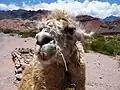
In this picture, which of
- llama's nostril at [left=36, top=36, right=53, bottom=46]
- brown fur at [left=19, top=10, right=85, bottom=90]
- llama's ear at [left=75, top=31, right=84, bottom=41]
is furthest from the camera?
llama's ear at [left=75, top=31, right=84, bottom=41]

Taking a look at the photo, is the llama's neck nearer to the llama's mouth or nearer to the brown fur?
the brown fur

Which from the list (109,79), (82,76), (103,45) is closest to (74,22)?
(82,76)

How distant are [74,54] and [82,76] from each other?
0.38 meters

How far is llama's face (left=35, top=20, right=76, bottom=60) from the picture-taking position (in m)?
4.69

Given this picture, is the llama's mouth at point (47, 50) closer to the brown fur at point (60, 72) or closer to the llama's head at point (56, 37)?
the llama's head at point (56, 37)

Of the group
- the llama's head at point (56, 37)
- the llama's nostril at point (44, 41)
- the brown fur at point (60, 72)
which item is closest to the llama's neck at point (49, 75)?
the brown fur at point (60, 72)

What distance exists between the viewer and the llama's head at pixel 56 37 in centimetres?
470

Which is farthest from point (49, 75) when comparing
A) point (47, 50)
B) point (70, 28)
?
point (70, 28)

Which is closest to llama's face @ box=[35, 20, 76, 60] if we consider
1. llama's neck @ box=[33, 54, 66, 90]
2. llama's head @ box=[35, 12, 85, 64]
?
llama's head @ box=[35, 12, 85, 64]

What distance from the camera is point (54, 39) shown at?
4871mm

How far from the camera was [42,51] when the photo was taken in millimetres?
4668

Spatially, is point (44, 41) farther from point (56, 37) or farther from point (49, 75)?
point (49, 75)

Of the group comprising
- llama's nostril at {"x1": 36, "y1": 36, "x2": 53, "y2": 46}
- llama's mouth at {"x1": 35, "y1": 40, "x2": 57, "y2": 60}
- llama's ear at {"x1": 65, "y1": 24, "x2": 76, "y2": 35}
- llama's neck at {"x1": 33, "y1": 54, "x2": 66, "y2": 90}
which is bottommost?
llama's neck at {"x1": 33, "y1": 54, "x2": 66, "y2": 90}

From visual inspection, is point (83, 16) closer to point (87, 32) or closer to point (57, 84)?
point (87, 32)
